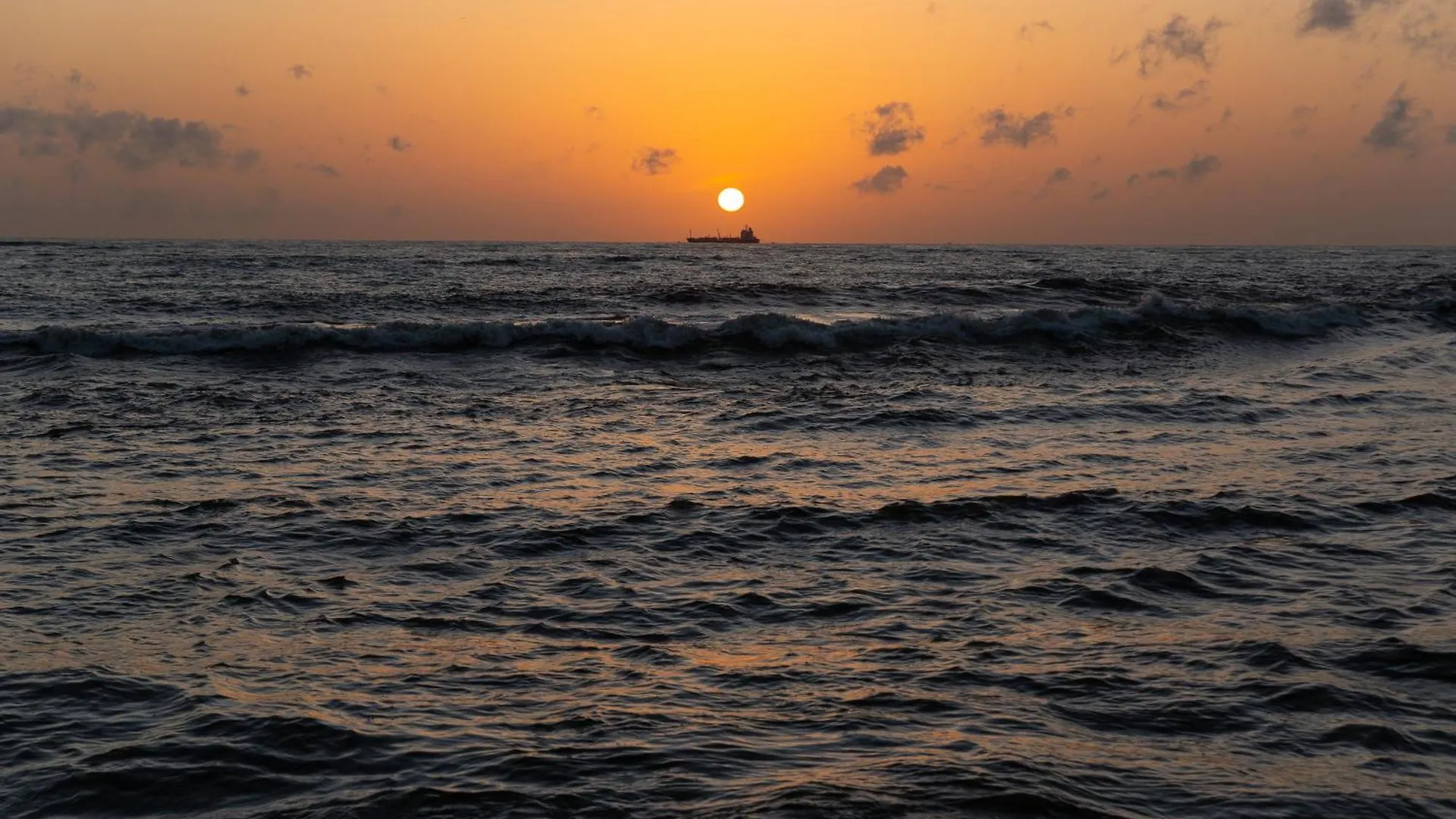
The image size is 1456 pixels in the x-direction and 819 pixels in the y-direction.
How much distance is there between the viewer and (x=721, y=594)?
8.76m

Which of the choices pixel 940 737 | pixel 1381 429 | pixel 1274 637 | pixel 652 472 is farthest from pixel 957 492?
pixel 1381 429

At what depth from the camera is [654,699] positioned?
21.9ft

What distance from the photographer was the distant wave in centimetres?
2406

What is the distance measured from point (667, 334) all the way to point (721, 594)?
1769 cm

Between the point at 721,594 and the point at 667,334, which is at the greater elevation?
the point at 667,334

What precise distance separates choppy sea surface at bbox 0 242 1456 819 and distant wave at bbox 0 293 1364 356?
8.50 ft

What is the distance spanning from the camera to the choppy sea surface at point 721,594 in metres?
5.73

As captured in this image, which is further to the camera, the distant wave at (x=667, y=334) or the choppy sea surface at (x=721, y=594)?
the distant wave at (x=667, y=334)

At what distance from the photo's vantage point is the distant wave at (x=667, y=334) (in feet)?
78.9

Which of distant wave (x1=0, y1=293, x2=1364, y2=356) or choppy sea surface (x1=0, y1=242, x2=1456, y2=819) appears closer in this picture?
choppy sea surface (x1=0, y1=242, x2=1456, y2=819)

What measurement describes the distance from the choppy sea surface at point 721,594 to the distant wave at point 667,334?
2.59 m

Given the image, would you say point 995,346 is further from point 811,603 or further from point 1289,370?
point 811,603

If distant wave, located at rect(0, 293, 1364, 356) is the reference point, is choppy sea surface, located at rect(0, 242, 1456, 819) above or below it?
below

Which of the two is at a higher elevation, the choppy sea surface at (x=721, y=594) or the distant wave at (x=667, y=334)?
the distant wave at (x=667, y=334)
